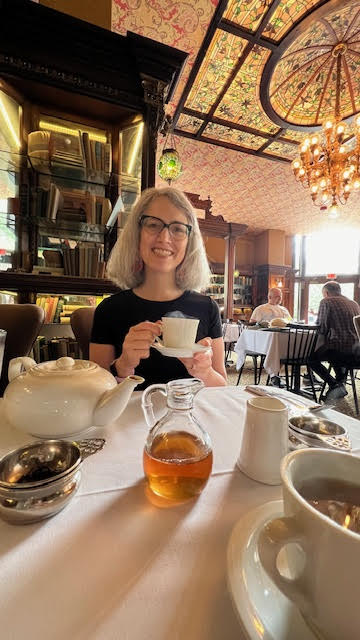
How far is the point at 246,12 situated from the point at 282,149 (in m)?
2.24

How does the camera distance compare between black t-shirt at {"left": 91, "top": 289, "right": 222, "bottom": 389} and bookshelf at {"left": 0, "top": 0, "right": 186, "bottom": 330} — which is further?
bookshelf at {"left": 0, "top": 0, "right": 186, "bottom": 330}

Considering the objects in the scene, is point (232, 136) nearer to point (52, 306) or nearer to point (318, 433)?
point (52, 306)

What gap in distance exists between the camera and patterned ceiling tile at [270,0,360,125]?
98.2 inches

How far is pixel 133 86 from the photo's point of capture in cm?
187

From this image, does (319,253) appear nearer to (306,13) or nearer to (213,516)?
(306,13)

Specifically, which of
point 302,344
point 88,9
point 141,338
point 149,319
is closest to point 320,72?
point 88,9

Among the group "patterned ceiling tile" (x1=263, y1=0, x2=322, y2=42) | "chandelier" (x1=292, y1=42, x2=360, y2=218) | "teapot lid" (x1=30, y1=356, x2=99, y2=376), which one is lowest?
"teapot lid" (x1=30, y1=356, x2=99, y2=376)

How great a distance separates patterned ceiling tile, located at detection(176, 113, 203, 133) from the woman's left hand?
3.76 m

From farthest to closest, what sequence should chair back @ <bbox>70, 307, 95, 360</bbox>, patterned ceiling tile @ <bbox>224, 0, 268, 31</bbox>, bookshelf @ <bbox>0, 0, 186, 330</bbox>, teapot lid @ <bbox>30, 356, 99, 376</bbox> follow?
1. patterned ceiling tile @ <bbox>224, 0, 268, 31</bbox>
2. bookshelf @ <bbox>0, 0, 186, 330</bbox>
3. chair back @ <bbox>70, 307, 95, 360</bbox>
4. teapot lid @ <bbox>30, 356, 99, 376</bbox>

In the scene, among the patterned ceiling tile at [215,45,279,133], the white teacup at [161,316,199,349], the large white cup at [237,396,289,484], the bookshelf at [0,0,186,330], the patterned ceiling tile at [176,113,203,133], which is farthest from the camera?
the patterned ceiling tile at [176,113,203,133]

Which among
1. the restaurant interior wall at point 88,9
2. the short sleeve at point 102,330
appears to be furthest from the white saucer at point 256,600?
the restaurant interior wall at point 88,9

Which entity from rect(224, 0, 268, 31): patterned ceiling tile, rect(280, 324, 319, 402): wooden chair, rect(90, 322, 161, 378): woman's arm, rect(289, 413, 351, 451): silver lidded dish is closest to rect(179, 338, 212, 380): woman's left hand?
rect(90, 322, 161, 378): woman's arm

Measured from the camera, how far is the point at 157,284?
1.27 m

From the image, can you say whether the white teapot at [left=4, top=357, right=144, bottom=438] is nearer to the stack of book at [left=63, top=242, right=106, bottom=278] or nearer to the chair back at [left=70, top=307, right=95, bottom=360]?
the chair back at [left=70, top=307, right=95, bottom=360]
